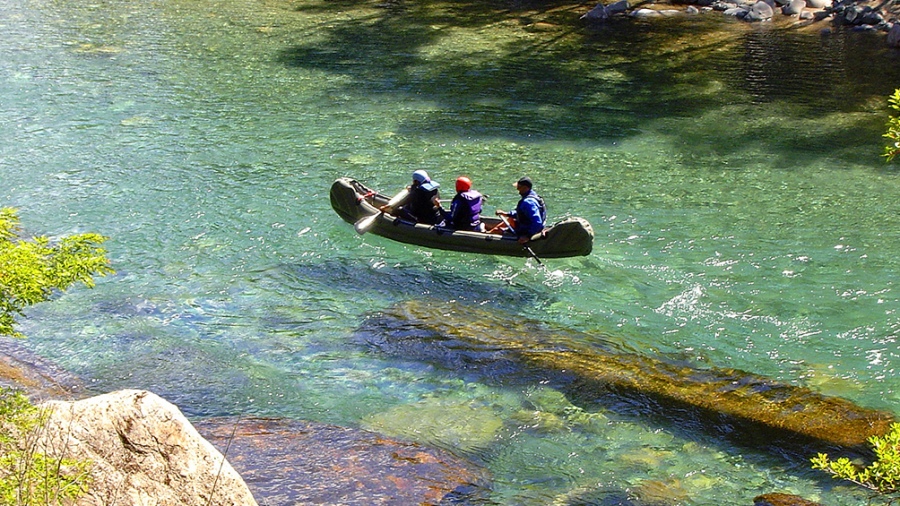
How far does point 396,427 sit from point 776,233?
7.39 m

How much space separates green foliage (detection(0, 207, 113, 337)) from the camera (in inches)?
237

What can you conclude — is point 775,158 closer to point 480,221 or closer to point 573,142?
point 573,142

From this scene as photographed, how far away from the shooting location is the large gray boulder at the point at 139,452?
6504 mm

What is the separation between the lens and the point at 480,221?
13.4m

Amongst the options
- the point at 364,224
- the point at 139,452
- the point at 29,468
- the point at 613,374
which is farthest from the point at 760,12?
the point at 29,468

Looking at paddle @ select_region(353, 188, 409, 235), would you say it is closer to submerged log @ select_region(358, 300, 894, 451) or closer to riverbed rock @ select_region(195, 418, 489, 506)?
submerged log @ select_region(358, 300, 894, 451)

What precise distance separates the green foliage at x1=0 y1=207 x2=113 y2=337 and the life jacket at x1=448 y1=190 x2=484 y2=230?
6877 millimetres

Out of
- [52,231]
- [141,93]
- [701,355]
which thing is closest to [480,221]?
[701,355]

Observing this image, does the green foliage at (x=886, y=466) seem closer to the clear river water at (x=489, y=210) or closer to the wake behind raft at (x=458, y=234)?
the clear river water at (x=489, y=210)

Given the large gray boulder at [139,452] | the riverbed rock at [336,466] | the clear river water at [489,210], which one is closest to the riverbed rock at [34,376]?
the clear river water at [489,210]

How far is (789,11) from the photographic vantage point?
27.3 meters

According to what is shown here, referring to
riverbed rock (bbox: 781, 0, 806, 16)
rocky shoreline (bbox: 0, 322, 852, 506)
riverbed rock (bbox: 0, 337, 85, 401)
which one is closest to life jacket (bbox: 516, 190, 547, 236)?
rocky shoreline (bbox: 0, 322, 852, 506)

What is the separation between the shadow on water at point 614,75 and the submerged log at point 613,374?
7.08 metres

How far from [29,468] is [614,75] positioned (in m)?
19.0
